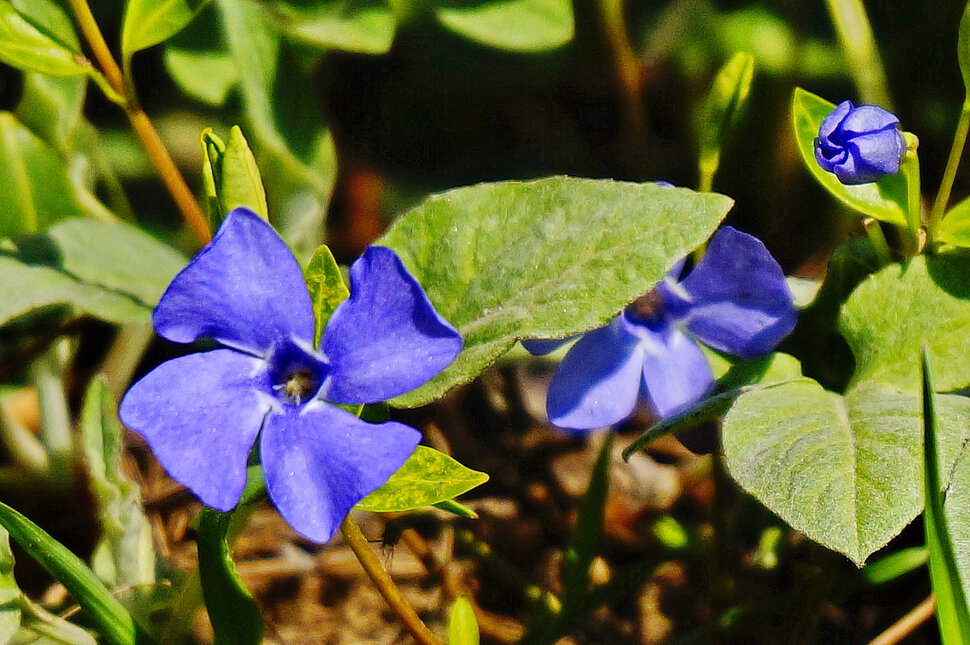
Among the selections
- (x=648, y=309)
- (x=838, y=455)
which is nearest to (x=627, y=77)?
(x=648, y=309)

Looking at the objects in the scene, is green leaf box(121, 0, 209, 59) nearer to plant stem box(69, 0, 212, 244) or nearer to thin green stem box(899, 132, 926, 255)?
plant stem box(69, 0, 212, 244)

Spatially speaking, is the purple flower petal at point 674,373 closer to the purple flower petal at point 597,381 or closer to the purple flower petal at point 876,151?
the purple flower petal at point 597,381

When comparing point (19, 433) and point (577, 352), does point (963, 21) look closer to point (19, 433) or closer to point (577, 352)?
point (577, 352)

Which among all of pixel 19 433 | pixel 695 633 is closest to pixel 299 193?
pixel 19 433

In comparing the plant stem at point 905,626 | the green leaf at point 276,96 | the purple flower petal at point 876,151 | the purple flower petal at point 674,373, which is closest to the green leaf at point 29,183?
the green leaf at point 276,96

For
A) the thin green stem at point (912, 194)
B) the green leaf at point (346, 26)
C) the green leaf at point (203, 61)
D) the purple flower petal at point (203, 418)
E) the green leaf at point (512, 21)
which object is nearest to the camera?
the purple flower petal at point (203, 418)

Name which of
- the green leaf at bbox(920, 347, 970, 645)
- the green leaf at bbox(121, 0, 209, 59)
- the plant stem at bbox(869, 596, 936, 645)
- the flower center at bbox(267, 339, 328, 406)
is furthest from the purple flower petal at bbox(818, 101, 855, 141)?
the green leaf at bbox(121, 0, 209, 59)
